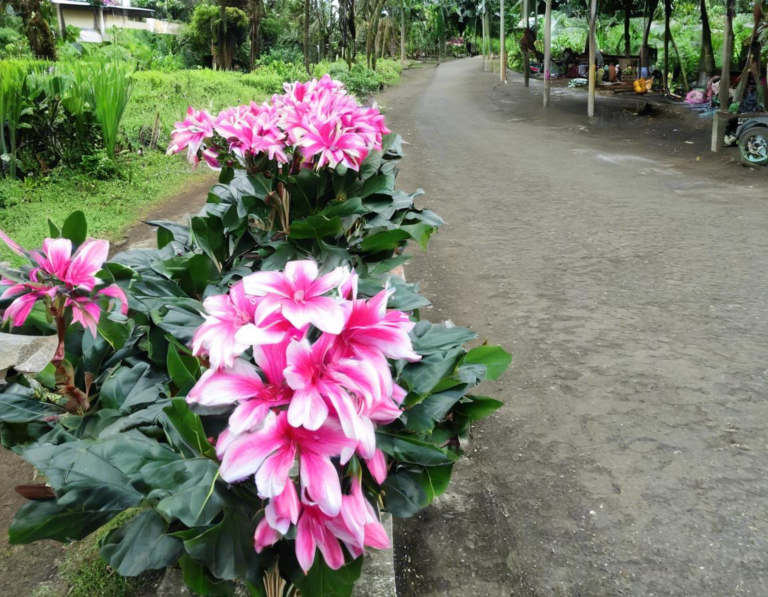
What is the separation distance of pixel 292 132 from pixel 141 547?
53.1 inches

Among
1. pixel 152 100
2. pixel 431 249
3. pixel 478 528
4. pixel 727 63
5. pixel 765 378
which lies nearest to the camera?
pixel 478 528

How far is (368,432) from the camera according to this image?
94 centimetres

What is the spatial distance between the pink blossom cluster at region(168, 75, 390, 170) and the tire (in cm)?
734

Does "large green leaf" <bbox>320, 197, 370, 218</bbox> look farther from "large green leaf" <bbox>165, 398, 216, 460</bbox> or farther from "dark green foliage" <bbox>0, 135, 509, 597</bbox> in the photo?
"large green leaf" <bbox>165, 398, 216, 460</bbox>

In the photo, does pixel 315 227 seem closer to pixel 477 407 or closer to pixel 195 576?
pixel 477 407

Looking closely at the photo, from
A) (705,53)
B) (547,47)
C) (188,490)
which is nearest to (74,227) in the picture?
(188,490)

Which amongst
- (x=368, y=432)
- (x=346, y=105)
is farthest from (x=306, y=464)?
(x=346, y=105)

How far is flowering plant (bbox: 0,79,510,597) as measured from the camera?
0.95 meters

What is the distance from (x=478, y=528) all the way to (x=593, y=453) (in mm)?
663

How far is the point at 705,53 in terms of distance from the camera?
1373cm

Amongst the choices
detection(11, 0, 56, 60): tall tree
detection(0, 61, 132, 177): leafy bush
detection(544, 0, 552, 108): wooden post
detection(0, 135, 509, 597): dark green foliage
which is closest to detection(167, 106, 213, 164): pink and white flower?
detection(0, 135, 509, 597): dark green foliage

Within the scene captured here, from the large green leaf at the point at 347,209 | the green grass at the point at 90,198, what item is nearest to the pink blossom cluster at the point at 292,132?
the large green leaf at the point at 347,209

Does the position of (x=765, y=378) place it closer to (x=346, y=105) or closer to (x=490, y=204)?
(x=346, y=105)

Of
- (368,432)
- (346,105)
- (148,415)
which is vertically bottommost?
(148,415)
